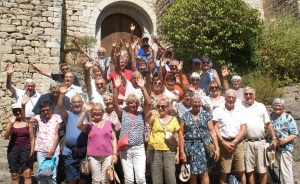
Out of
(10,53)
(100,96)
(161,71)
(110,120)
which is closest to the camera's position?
(110,120)

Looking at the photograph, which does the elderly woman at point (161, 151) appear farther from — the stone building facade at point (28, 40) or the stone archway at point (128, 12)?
the stone archway at point (128, 12)

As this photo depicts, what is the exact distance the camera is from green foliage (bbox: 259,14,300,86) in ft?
31.0

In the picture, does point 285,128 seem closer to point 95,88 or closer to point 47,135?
point 95,88

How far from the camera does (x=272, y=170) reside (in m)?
5.57

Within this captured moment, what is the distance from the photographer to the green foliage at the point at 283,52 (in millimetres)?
9461

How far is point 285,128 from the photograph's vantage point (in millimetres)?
5191

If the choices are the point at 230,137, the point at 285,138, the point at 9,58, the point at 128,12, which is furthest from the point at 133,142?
the point at 128,12

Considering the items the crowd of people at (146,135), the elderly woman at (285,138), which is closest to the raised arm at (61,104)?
the crowd of people at (146,135)

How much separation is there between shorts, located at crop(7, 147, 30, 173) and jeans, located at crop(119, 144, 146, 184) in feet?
4.84

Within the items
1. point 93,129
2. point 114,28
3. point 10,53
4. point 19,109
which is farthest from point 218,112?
point 114,28

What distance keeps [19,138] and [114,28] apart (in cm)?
904

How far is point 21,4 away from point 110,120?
20.4 feet

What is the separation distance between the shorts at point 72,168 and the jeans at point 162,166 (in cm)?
95

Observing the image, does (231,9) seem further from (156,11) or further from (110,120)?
(110,120)
